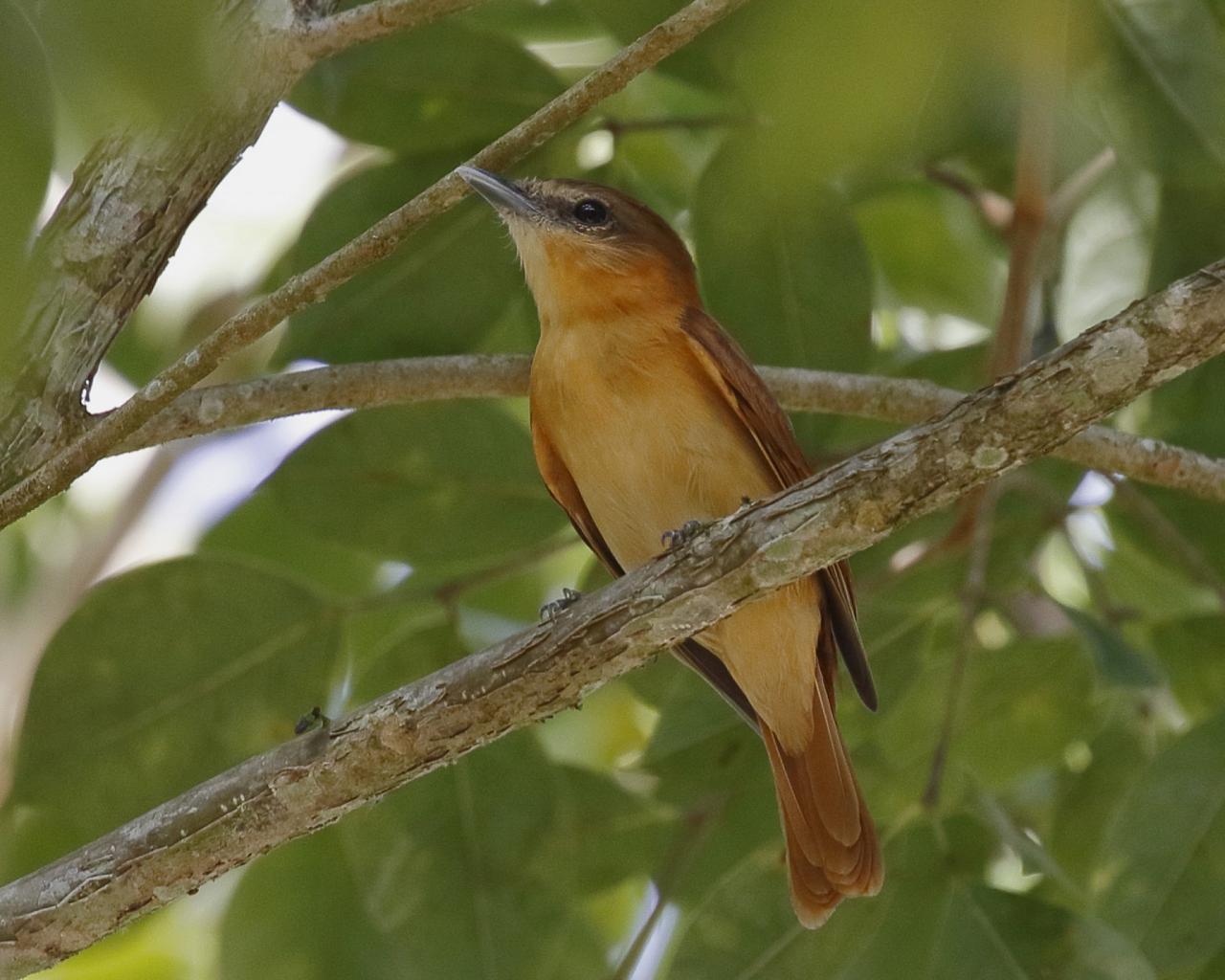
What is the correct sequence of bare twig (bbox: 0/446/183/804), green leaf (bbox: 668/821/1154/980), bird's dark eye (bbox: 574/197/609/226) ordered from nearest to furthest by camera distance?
green leaf (bbox: 668/821/1154/980)
bird's dark eye (bbox: 574/197/609/226)
bare twig (bbox: 0/446/183/804)

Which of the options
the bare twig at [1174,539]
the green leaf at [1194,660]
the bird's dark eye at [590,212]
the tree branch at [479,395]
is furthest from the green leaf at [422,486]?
the green leaf at [1194,660]

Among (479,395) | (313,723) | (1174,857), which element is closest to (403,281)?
(479,395)

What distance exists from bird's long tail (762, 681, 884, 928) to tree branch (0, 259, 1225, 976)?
1.15 m

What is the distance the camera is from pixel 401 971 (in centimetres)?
384

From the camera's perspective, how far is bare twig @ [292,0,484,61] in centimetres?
286

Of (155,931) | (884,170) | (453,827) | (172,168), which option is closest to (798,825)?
(453,827)

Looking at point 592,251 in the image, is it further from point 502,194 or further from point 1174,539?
point 1174,539

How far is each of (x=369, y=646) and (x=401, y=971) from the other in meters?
1.06

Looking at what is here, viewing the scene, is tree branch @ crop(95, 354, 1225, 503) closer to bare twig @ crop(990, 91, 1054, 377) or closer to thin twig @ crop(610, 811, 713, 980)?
bare twig @ crop(990, 91, 1054, 377)

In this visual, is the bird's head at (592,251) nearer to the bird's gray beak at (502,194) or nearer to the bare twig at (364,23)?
the bird's gray beak at (502,194)

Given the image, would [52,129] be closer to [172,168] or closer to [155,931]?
[172,168]

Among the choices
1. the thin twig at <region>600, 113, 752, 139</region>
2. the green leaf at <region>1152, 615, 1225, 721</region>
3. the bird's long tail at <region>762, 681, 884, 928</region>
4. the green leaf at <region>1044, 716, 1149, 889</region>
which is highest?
the thin twig at <region>600, 113, 752, 139</region>

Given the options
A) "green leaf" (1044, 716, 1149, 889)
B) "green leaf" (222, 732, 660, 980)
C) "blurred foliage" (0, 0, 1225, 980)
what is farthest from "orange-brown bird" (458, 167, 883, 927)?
"green leaf" (1044, 716, 1149, 889)

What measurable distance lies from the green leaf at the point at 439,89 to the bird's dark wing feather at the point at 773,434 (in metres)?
0.77
